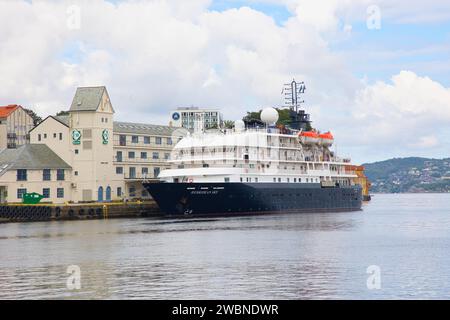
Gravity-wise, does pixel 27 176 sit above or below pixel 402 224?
above

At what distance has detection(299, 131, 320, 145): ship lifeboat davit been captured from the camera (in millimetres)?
93000

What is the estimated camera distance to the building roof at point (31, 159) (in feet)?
277

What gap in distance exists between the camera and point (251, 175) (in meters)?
81.8

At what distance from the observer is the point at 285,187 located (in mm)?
85688

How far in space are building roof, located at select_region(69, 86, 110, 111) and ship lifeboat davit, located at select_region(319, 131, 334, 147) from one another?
1077 inches

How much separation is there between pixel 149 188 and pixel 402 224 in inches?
1000

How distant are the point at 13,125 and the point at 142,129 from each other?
80.5 ft

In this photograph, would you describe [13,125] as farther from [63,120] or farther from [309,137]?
[309,137]

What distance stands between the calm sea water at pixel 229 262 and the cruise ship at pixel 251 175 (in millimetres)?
15384

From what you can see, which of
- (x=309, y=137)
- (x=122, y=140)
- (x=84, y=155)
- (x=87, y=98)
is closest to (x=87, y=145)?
(x=84, y=155)

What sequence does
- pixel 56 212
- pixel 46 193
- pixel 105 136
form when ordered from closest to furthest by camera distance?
1. pixel 56 212
2. pixel 46 193
3. pixel 105 136

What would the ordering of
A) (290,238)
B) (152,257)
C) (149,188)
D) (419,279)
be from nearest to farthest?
(419,279)
(152,257)
(290,238)
(149,188)
